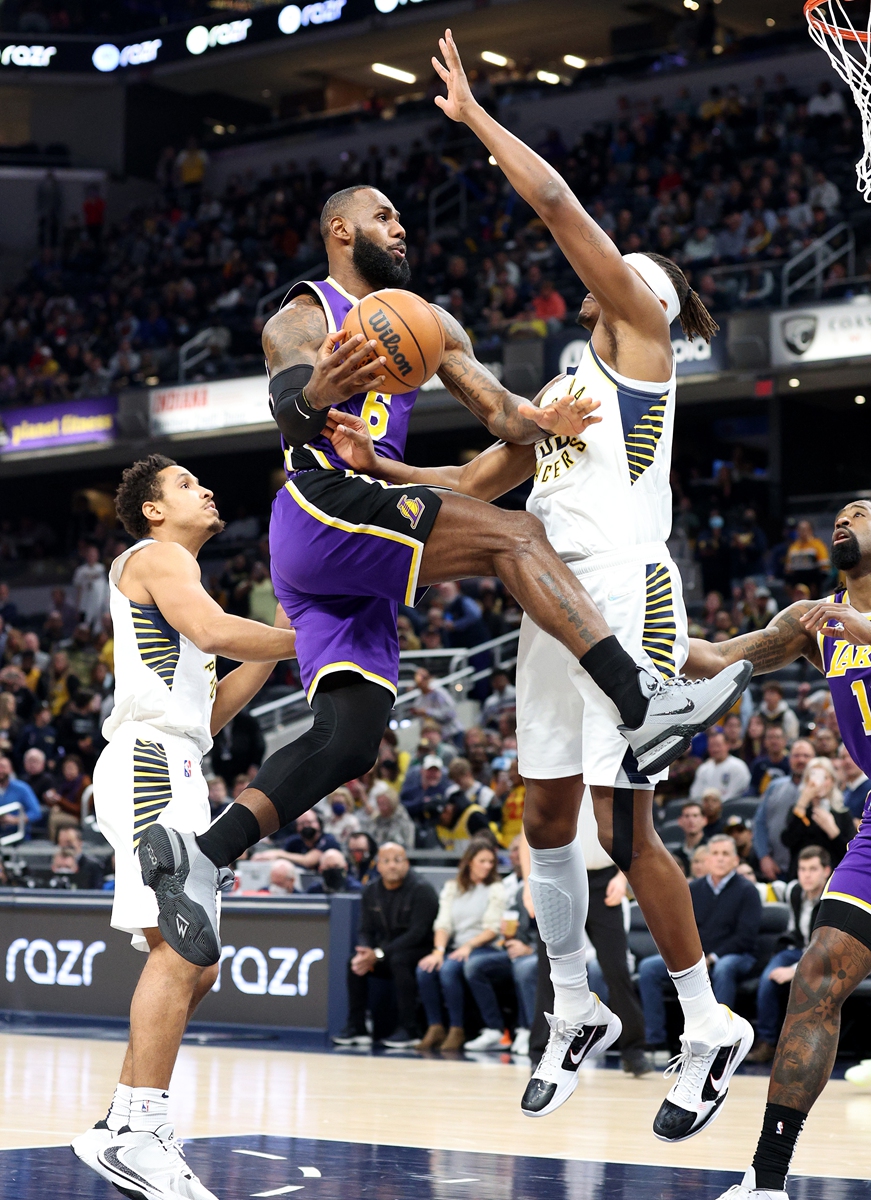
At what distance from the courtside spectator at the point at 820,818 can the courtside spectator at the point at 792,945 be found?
191mm

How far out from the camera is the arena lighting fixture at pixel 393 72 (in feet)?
105

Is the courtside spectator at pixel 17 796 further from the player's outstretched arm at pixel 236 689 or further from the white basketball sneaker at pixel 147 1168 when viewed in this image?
the white basketball sneaker at pixel 147 1168

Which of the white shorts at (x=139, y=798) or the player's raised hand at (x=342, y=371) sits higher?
the player's raised hand at (x=342, y=371)

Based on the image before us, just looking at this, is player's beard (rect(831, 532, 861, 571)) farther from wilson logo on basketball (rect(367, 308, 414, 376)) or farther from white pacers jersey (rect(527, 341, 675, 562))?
wilson logo on basketball (rect(367, 308, 414, 376))

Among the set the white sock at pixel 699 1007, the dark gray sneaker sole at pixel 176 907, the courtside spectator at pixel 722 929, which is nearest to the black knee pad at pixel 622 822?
A: the white sock at pixel 699 1007

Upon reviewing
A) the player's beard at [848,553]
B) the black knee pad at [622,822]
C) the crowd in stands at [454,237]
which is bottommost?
the black knee pad at [622,822]

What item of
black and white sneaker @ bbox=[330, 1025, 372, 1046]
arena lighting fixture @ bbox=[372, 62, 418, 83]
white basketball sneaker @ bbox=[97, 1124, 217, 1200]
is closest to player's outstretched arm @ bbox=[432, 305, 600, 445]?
white basketball sneaker @ bbox=[97, 1124, 217, 1200]

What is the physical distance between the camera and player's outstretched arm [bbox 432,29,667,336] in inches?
185

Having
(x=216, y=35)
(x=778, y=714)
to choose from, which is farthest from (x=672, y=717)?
(x=216, y=35)

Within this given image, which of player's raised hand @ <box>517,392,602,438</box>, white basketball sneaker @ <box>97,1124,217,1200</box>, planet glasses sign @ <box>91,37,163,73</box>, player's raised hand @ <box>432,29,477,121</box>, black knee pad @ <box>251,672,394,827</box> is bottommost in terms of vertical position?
white basketball sneaker @ <box>97,1124,217,1200</box>

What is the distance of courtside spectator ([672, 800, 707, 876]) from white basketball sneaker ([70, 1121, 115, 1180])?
7.12 metres

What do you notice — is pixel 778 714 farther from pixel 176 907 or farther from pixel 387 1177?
pixel 176 907

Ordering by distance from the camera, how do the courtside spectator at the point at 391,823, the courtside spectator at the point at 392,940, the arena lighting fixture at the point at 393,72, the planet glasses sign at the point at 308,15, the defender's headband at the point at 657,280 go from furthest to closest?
the arena lighting fixture at the point at 393,72 < the planet glasses sign at the point at 308,15 < the courtside spectator at the point at 391,823 < the courtside spectator at the point at 392,940 < the defender's headband at the point at 657,280

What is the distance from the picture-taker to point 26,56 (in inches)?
A: 1273
